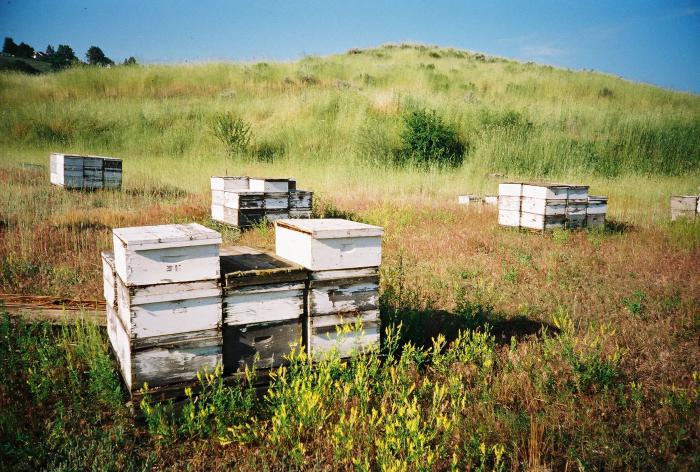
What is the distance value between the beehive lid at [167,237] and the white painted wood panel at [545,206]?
28.8 feet

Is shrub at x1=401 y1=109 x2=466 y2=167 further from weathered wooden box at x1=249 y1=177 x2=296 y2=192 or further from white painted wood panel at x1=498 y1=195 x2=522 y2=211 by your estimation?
weathered wooden box at x1=249 y1=177 x2=296 y2=192

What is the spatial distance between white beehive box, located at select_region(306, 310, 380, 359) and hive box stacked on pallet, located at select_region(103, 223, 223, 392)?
76 cm

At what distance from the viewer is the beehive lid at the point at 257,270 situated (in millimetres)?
3764

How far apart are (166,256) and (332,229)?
4.27ft

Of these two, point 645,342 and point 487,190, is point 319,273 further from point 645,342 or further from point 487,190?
point 487,190

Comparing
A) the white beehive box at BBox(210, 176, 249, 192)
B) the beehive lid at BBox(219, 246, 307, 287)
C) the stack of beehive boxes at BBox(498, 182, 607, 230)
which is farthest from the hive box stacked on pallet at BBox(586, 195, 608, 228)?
the beehive lid at BBox(219, 246, 307, 287)

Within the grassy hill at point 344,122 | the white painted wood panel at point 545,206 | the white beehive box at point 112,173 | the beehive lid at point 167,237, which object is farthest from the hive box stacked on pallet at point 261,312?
the grassy hill at point 344,122

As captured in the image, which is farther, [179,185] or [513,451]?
[179,185]

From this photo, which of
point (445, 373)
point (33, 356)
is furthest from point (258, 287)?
point (33, 356)

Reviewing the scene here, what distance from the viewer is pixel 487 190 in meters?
18.5

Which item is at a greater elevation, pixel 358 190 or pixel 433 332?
pixel 358 190

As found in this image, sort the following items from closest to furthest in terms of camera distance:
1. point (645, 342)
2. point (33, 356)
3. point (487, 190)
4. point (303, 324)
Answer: point (303, 324) → point (33, 356) → point (645, 342) → point (487, 190)

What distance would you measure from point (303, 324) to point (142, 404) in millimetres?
1351

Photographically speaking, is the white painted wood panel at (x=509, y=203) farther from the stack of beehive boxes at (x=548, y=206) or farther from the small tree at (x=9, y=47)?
the small tree at (x=9, y=47)
